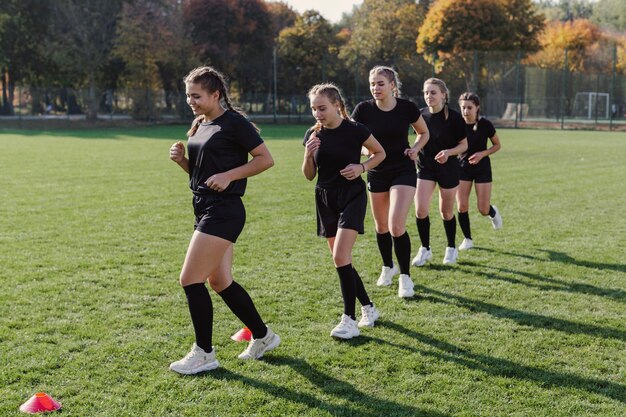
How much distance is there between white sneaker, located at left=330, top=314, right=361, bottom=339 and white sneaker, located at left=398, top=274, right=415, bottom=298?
1.15 m

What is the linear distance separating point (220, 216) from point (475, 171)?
16.6 feet

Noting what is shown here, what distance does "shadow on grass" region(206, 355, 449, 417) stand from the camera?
3.88 metres

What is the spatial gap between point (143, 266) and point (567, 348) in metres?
4.55

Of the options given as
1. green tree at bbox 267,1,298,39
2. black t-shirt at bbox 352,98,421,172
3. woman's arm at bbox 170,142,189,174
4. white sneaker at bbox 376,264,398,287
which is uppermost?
green tree at bbox 267,1,298,39

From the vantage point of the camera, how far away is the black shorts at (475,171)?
8492 mm

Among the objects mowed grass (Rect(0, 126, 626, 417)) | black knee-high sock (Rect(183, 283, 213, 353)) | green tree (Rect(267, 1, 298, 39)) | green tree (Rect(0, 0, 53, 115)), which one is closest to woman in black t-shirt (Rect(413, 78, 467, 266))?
mowed grass (Rect(0, 126, 626, 417))

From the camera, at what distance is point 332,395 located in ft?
13.5

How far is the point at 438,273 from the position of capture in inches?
283

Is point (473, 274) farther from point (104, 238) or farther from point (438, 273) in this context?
point (104, 238)

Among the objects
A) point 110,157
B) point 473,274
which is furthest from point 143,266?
point 110,157

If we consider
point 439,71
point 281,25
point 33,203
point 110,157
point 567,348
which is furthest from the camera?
point 281,25

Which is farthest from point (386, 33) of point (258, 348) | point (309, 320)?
point (258, 348)

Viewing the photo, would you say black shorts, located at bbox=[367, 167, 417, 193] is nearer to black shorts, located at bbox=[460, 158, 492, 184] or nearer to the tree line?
black shorts, located at bbox=[460, 158, 492, 184]

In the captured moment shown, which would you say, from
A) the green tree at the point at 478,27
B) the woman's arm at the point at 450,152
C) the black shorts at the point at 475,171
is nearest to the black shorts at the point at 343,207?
the woman's arm at the point at 450,152
